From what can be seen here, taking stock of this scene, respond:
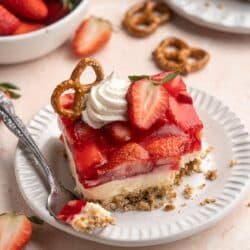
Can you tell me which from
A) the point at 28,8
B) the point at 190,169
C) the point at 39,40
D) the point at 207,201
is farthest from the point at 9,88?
the point at 207,201

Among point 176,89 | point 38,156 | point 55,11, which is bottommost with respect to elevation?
point 38,156

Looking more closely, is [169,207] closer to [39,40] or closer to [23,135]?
[23,135]

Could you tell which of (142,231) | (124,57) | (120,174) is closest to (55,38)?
(124,57)

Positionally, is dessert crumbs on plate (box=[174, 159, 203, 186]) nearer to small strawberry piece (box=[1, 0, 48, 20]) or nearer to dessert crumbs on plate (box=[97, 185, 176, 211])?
dessert crumbs on plate (box=[97, 185, 176, 211])

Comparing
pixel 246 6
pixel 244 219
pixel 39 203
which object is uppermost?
→ pixel 246 6

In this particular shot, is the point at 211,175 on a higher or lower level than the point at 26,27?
lower

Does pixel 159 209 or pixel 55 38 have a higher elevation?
pixel 55 38

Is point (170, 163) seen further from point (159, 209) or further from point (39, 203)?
point (39, 203)
